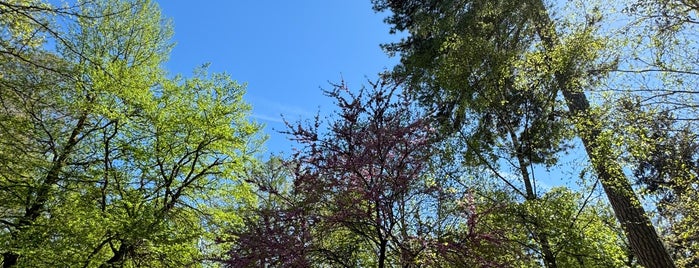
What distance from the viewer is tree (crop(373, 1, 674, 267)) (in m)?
5.94

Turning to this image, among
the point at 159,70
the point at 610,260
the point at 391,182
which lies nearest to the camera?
the point at 391,182

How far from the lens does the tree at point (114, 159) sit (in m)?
7.46

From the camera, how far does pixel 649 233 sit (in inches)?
238

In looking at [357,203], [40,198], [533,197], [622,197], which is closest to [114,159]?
[40,198]

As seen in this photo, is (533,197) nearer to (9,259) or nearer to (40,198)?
(40,198)

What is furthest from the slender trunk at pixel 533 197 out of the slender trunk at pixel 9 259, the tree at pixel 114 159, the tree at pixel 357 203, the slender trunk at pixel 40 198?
the slender trunk at pixel 9 259

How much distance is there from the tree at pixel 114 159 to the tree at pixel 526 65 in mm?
4448

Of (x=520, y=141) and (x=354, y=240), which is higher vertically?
(x=520, y=141)

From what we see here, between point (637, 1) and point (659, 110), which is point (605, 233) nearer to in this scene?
point (659, 110)

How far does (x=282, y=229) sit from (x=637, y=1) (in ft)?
16.9

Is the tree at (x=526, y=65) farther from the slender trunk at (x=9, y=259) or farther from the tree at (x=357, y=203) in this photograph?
the slender trunk at (x=9, y=259)

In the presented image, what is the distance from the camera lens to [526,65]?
702cm

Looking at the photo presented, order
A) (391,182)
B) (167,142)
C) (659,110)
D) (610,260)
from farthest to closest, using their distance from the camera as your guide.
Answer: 1. (167,142)
2. (610,260)
3. (659,110)
4. (391,182)

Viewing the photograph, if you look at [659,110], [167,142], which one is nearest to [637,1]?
[659,110]
